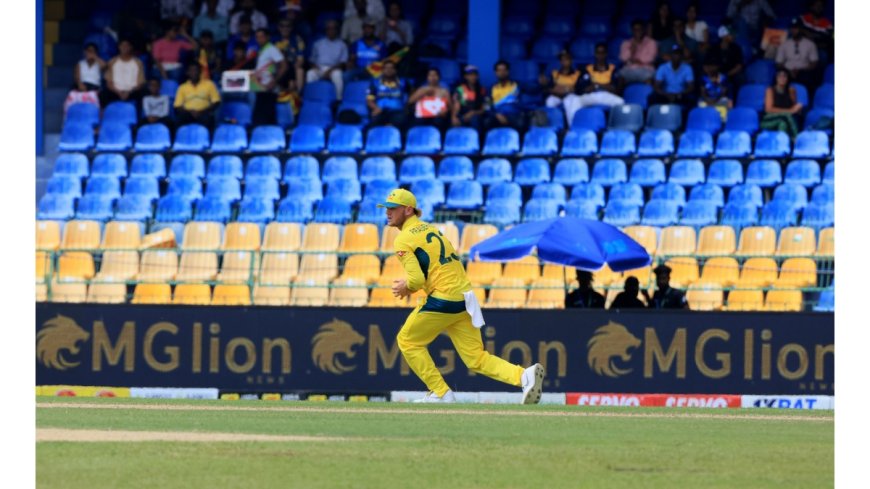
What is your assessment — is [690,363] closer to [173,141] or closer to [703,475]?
[703,475]

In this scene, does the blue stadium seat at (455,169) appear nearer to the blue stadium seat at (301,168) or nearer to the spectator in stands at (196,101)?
the blue stadium seat at (301,168)

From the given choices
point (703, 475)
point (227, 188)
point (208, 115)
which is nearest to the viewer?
point (703, 475)

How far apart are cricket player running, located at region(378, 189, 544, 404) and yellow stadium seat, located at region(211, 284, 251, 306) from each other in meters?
5.83

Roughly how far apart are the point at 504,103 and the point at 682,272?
5267 millimetres

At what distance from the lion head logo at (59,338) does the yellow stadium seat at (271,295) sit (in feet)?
7.26

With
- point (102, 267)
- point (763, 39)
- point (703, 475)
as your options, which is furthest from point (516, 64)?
point (703, 475)

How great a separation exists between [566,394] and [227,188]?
292 inches

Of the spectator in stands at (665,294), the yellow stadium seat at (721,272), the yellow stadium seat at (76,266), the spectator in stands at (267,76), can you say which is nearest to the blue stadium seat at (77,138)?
the spectator in stands at (267,76)

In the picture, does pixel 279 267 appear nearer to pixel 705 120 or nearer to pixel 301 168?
pixel 301 168

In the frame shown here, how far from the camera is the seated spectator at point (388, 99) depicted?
24.4 metres

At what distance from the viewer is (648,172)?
75.3 feet

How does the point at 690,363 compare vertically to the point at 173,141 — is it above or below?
below

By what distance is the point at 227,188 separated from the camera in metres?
23.4

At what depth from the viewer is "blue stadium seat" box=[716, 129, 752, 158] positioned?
23141mm
